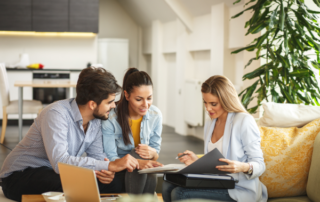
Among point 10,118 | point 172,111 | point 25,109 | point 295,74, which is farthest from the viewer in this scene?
point 172,111

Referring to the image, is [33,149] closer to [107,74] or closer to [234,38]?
[107,74]

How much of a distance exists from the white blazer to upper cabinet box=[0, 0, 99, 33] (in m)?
5.49

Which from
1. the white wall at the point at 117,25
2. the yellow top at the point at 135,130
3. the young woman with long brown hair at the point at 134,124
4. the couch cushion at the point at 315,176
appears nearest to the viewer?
the couch cushion at the point at 315,176

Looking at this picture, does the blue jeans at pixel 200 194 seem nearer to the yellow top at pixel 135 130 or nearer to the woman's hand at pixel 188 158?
the woman's hand at pixel 188 158

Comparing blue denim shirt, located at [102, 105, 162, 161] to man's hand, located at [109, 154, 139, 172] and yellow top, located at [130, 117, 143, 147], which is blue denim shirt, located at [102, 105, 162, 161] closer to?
yellow top, located at [130, 117, 143, 147]

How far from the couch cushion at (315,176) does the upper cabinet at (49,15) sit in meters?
5.61

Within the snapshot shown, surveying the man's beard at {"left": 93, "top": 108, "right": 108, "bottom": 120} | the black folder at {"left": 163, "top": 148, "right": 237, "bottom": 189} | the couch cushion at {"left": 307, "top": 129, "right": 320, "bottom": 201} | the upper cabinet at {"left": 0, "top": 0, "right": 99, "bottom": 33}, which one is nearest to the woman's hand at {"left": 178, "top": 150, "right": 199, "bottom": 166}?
the black folder at {"left": 163, "top": 148, "right": 237, "bottom": 189}

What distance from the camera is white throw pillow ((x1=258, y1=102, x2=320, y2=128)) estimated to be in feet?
7.16

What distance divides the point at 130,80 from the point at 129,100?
0.39 feet

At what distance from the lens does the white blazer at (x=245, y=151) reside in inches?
73.0

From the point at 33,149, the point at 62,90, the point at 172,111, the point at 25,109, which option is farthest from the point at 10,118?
the point at 33,149

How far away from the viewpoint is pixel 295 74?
2.76 metres

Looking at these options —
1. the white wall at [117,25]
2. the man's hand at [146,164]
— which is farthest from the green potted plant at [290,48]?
the white wall at [117,25]

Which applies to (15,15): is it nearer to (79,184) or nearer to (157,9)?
(157,9)
